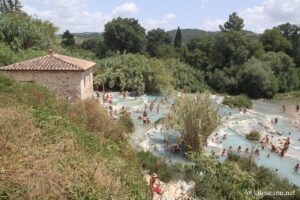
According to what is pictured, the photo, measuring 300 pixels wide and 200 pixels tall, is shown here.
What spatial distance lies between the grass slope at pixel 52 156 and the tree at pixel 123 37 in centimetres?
4669

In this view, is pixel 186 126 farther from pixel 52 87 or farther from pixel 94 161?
pixel 94 161

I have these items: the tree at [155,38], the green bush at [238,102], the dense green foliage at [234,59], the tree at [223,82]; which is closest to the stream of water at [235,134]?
the green bush at [238,102]

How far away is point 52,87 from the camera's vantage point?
19.5m

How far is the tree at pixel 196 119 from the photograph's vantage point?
1975 cm

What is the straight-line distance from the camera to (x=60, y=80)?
19406 mm

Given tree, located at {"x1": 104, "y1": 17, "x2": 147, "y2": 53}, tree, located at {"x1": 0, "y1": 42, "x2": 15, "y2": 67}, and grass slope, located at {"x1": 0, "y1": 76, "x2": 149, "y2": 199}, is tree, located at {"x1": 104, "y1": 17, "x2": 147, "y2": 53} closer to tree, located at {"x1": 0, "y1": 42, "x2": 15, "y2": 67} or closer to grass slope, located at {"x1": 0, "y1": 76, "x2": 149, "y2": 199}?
tree, located at {"x1": 0, "y1": 42, "x2": 15, "y2": 67}

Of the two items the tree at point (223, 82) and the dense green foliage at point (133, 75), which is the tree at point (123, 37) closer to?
the tree at point (223, 82)

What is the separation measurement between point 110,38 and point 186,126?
44540mm

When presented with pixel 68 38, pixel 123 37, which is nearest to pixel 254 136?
pixel 123 37

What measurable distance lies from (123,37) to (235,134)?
1545 inches

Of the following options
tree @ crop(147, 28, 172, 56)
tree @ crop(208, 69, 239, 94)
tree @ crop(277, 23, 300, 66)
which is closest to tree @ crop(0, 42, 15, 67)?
tree @ crop(208, 69, 239, 94)

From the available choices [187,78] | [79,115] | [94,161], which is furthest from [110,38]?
[94,161]

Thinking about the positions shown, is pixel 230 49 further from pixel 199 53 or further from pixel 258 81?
pixel 258 81

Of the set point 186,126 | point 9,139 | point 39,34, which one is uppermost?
point 39,34
